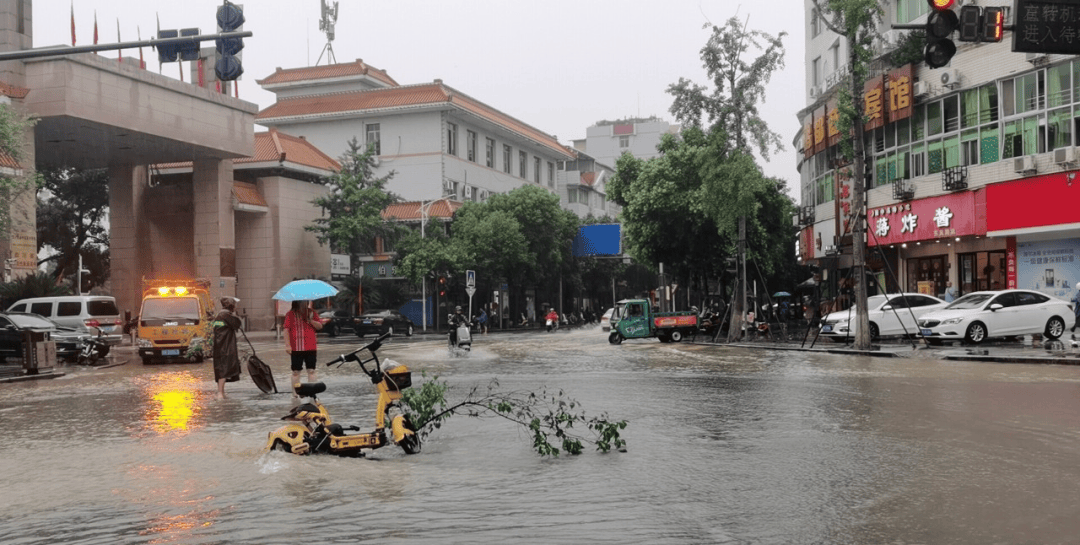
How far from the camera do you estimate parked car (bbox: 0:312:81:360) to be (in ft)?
88.3

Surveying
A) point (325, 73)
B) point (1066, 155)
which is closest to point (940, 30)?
point (1066, 155)

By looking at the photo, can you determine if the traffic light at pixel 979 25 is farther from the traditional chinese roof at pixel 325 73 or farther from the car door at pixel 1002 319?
the traditional chinese roof at pixel 325 73

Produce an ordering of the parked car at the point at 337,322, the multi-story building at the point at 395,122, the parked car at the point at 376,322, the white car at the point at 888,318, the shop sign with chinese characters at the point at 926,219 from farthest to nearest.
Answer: the multi-story building at the point at 395,122 < the parked car at the point at 337,322 < the parked car at the point at 376,322 < the shop sign with chinese characters at the point at 926,219 < the white car at the point at 888,318

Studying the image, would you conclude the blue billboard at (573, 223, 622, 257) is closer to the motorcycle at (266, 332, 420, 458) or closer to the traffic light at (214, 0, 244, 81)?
the traffic light at (214, 0, 244, 81)

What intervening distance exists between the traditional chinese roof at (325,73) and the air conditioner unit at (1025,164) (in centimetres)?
4078

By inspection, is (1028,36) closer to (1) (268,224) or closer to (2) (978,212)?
(2) (978,212)

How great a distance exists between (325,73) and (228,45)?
48.4 meters

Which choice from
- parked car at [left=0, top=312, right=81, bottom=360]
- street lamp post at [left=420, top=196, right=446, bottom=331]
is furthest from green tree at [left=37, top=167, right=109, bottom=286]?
parked car at [left=0, top=312, right=81, bottom=360]

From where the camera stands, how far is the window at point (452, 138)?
6209 centimetres

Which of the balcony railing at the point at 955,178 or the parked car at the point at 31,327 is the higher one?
the balcony railing at the point at 955,178

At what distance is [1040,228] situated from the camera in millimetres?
31641

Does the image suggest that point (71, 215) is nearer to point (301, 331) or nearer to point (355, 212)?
point (355, 212)

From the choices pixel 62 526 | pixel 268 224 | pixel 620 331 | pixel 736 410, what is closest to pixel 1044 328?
pixel 620 331

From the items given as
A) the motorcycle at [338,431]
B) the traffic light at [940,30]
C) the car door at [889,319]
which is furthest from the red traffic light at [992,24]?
the car door at [889,319]
